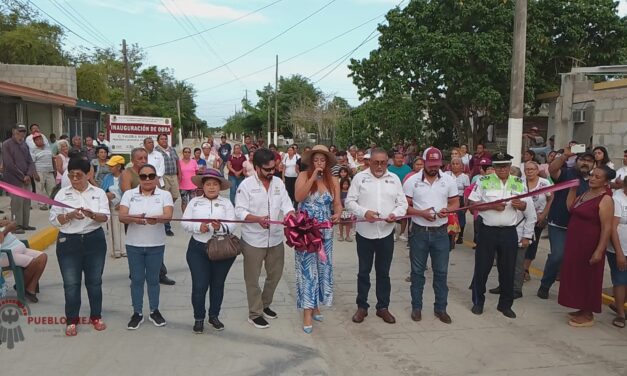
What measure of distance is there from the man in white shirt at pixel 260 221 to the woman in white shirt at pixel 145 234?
2.53 ft

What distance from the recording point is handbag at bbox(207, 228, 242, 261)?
4.80 m

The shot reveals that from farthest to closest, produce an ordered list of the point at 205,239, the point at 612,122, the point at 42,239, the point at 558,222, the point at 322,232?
1. the point at 612,122
2. the point at 42,239
3. the point at 558,222
4. the point at 322,232
5. the point at 205,239

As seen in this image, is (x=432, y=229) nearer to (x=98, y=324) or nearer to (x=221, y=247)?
(x=221, y=247)

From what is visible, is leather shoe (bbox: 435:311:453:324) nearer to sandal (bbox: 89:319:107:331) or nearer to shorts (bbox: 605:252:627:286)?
shorts (bbox: 605:252:627:286)

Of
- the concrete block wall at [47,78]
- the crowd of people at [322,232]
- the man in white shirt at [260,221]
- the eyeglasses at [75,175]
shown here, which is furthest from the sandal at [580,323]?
the concrete block wall at [47,78]

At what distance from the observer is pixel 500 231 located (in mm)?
5582

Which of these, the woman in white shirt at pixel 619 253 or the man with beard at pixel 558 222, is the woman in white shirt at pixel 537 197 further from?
the woman in white shirt at pixel 619 253

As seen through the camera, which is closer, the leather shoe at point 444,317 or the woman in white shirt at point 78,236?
the woman in white shirt at point 78,236

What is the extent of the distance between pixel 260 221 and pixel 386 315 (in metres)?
1.71

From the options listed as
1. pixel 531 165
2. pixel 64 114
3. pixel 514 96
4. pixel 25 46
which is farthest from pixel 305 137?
pixel 531 165

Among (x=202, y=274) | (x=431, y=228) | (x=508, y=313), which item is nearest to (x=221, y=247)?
(x=202, y=274)

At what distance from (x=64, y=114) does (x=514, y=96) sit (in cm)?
1698

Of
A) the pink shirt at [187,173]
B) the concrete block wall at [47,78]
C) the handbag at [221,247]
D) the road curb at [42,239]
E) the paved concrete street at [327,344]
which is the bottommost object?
the paved concrete street at [327,344]

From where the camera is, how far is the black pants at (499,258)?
5582mm
